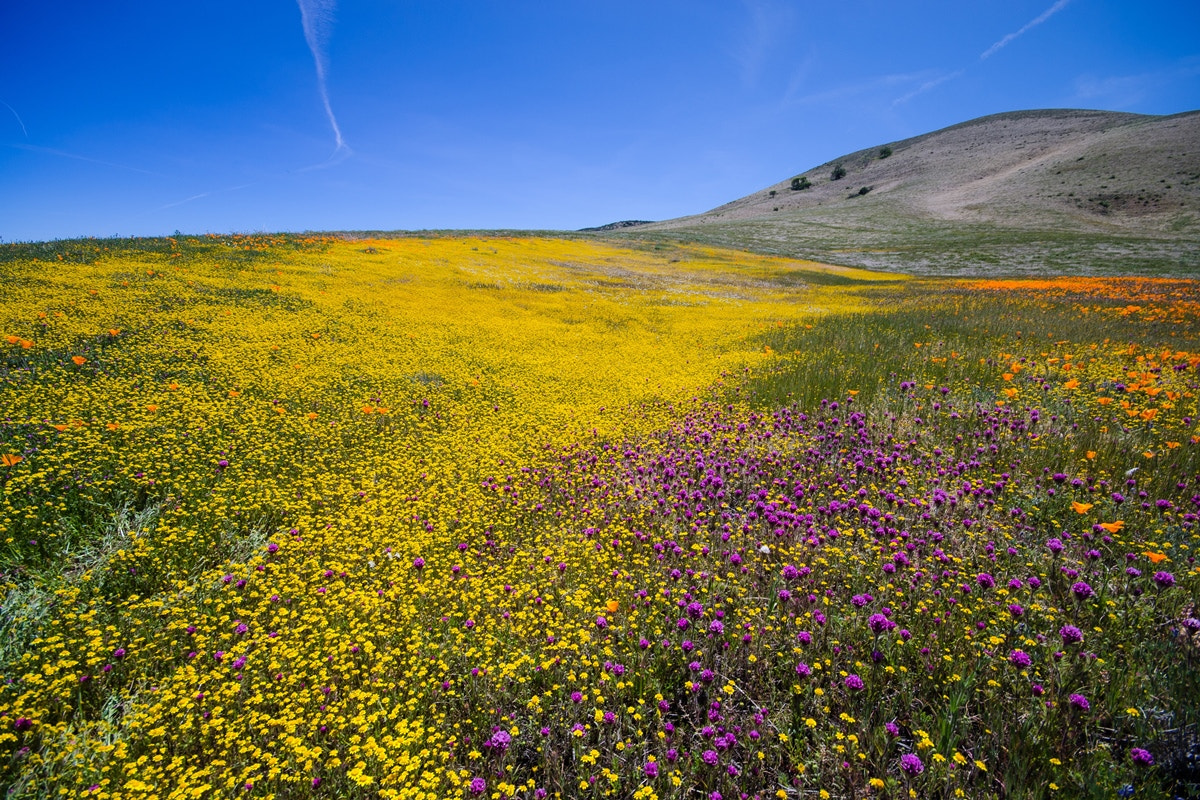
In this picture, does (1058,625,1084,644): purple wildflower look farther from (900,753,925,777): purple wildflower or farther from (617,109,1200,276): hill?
(617,109,1200,276): hill

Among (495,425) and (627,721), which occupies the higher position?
(495,425)

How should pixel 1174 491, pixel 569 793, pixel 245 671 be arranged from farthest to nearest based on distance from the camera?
pixel 1174 491, pixel 245 671, pixel 569 793

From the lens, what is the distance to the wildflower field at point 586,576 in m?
3.04

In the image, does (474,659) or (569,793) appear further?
(474,659)

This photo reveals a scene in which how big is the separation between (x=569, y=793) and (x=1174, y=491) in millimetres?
7335

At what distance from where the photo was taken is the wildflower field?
3.04m

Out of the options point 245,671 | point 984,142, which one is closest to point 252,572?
point 245,671

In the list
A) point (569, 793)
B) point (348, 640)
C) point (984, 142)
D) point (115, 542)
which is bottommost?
point (569, 793)

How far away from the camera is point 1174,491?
5.31m

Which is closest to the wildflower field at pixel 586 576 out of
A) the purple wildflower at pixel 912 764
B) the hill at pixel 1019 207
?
the purple wildflower at pixel 912 764

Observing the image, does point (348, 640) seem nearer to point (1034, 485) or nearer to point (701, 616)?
point (701, 616)

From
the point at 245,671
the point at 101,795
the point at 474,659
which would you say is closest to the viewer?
the point at 101,795

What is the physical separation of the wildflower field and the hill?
4246 cm

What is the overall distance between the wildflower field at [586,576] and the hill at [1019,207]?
139ft
